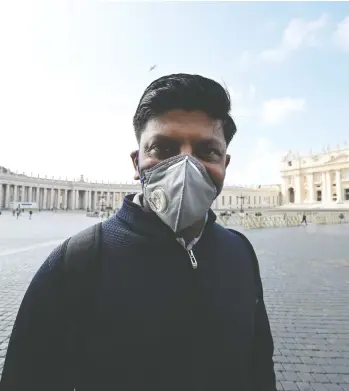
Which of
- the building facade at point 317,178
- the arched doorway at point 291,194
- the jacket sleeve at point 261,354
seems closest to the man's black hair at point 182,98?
the jacket sleeve at point 261,354

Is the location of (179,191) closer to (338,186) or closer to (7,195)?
(338,186)

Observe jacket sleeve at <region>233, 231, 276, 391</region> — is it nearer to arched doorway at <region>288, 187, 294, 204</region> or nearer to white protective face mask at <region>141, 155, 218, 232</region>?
white protective face mask at <region>141, 155, 218, 232</region>

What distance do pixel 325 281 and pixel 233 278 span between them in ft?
26.3

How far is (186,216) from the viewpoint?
1.22m

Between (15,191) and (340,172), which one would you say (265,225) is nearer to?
(340,172)

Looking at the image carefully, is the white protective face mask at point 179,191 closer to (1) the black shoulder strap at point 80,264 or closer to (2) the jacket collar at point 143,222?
(2) the jacket collar at point 143,222

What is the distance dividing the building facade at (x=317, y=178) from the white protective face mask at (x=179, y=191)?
2484 inches

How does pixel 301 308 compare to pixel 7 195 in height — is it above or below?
below

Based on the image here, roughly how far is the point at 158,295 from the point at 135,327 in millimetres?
148

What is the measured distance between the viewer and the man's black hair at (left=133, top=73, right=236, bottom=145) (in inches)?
54.8

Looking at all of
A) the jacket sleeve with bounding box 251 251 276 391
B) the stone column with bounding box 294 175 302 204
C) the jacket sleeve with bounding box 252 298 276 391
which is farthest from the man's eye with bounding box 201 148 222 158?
the stone column with bounding box 294 175 302 204

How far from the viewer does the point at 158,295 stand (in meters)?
1.22

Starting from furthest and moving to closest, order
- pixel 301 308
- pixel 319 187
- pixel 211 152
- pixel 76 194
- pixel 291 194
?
pixel 76 194 < pixel 291 194 < pixel 319 187 < pixel 301 308 < pixel 211 152

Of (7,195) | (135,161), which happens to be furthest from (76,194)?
(135,161)
